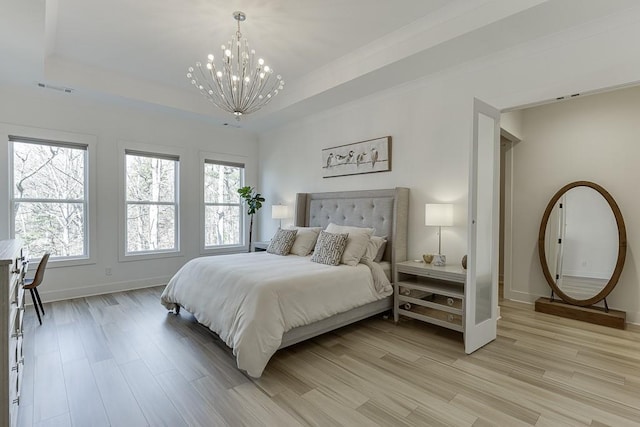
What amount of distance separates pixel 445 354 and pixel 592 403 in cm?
96

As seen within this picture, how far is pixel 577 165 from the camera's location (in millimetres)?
3877

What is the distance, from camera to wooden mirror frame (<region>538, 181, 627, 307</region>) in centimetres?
349

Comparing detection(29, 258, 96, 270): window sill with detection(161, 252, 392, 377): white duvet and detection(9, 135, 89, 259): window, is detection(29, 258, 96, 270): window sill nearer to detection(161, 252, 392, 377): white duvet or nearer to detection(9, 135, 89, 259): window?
detection(9, 135, 89, 259): window

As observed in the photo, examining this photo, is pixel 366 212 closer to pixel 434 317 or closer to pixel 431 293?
pixel 431 293

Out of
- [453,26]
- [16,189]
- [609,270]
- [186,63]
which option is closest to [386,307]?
[609,270]

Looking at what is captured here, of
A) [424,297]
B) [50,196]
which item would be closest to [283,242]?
[424,297]

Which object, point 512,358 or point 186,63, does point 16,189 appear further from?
point 512,358

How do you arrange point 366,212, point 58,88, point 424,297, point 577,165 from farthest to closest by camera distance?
1. point 366,212
2. point 58,88
3. point 577,165
4. point 424,297

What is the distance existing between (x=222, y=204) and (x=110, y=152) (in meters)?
1.93

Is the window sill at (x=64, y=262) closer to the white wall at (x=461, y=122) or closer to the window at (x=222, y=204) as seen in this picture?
the window at (x=222, y=204)

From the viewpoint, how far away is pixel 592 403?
6.64ft

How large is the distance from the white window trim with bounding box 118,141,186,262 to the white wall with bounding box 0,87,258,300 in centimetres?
5

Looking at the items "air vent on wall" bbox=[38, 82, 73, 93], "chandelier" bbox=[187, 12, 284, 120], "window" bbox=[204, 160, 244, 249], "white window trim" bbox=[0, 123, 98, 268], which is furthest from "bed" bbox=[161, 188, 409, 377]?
"air vent on wall" bbox=[38, 82, 73, 93]

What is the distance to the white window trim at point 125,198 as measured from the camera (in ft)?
15.5
